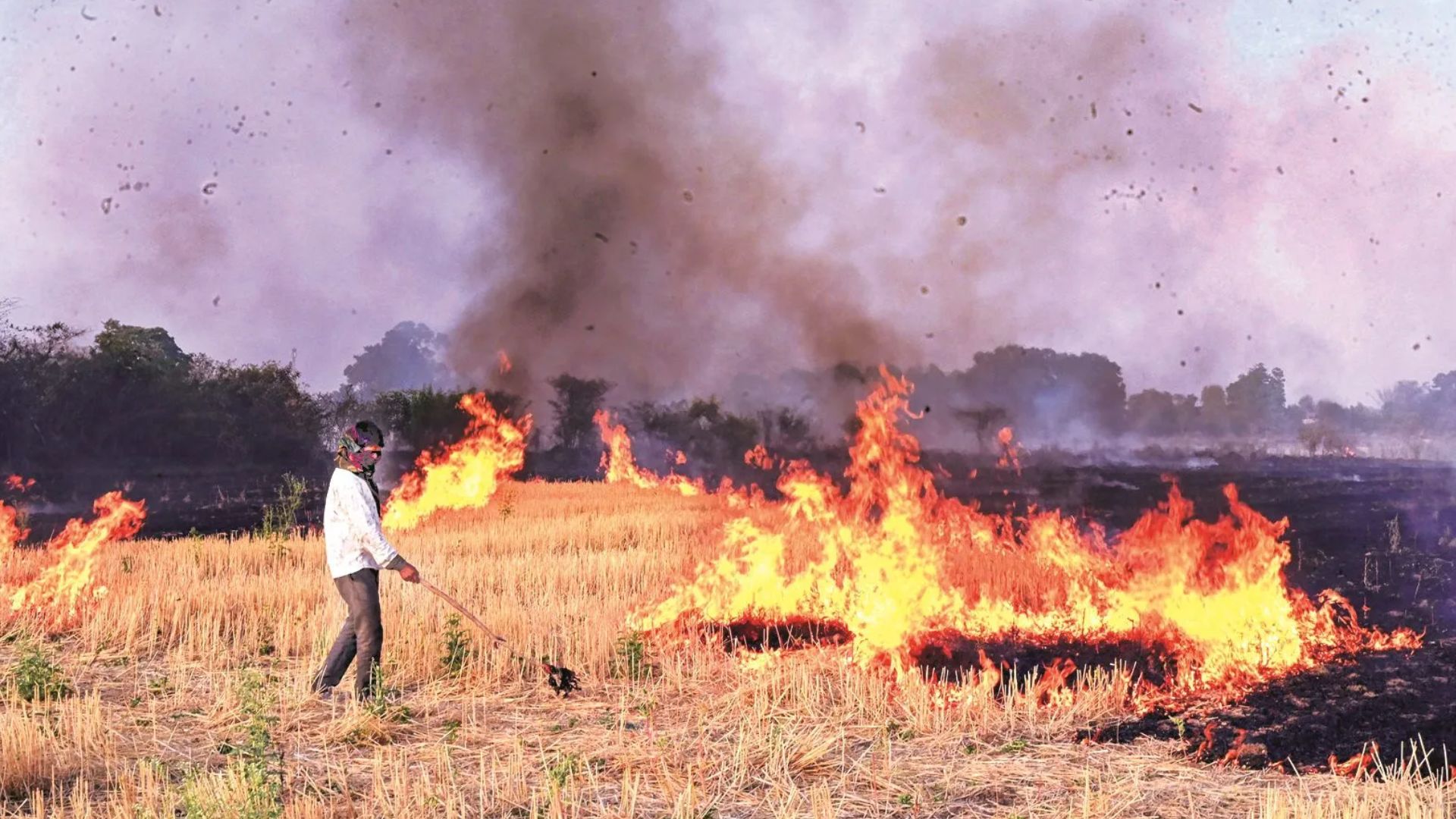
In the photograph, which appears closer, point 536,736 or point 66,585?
point 536,736

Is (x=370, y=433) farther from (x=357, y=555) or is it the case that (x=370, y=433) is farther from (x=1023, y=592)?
(x=1023, y=592)

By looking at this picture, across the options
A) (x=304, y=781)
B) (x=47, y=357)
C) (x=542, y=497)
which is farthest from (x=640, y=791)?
(x=47, y=357)

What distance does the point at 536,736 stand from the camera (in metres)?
7.04

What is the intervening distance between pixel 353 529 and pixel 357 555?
0.66ft

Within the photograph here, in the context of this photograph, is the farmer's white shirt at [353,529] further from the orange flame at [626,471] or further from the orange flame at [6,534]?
the orange flame at [626,471]

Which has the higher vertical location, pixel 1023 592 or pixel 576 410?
pixel 576 410

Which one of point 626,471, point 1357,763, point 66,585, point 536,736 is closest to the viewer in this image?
point 1357,763

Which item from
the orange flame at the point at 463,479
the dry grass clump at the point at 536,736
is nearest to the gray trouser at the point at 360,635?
the dry grass clump at the point at 536,736

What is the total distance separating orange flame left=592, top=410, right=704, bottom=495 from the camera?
32.1m

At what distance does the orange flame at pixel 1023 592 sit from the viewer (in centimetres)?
966

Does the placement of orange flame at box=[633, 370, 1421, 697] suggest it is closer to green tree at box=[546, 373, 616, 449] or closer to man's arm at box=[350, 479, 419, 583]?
man's arm at box=[350, 479, 419, 583]

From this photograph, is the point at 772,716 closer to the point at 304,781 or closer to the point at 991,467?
the point at 304,781

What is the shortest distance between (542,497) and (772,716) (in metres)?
19.5

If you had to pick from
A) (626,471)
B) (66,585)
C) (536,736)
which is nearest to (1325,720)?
(536,736)
